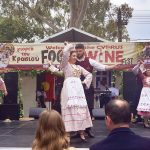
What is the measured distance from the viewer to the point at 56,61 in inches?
385

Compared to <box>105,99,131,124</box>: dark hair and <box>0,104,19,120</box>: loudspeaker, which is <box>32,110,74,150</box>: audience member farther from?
<box>0,104,19,120</box>: loudspeaker

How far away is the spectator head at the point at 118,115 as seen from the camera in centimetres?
260

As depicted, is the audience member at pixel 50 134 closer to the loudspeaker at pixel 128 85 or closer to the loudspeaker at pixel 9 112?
the loudspeaker at pixel 9 112

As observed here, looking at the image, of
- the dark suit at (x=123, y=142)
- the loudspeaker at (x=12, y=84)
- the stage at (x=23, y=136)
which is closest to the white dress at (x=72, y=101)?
the stage at (x=23, y=136)

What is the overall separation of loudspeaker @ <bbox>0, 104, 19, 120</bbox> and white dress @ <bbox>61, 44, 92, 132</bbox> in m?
4.12

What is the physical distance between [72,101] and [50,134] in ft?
10.00

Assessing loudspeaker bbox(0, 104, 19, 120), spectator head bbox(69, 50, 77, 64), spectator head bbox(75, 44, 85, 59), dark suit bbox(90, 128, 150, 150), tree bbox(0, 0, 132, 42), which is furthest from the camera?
tree bbox(0, 0, 132, 42)

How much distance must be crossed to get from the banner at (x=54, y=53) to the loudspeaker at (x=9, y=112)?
85 centimetres

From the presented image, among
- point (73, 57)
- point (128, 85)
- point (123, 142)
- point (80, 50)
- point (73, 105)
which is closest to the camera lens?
point (123, 142)

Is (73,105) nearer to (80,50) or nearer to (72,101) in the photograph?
(72,101)

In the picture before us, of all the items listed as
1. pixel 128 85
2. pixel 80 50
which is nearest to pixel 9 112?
pixel 128 85

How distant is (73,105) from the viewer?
18.5ft

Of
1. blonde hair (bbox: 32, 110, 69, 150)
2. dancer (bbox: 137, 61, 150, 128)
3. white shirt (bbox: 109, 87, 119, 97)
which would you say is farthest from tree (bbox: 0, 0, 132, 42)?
blonde hair (bbox: 32, 110, 69, 150)

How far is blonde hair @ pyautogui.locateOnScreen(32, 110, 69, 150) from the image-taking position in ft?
8.52
